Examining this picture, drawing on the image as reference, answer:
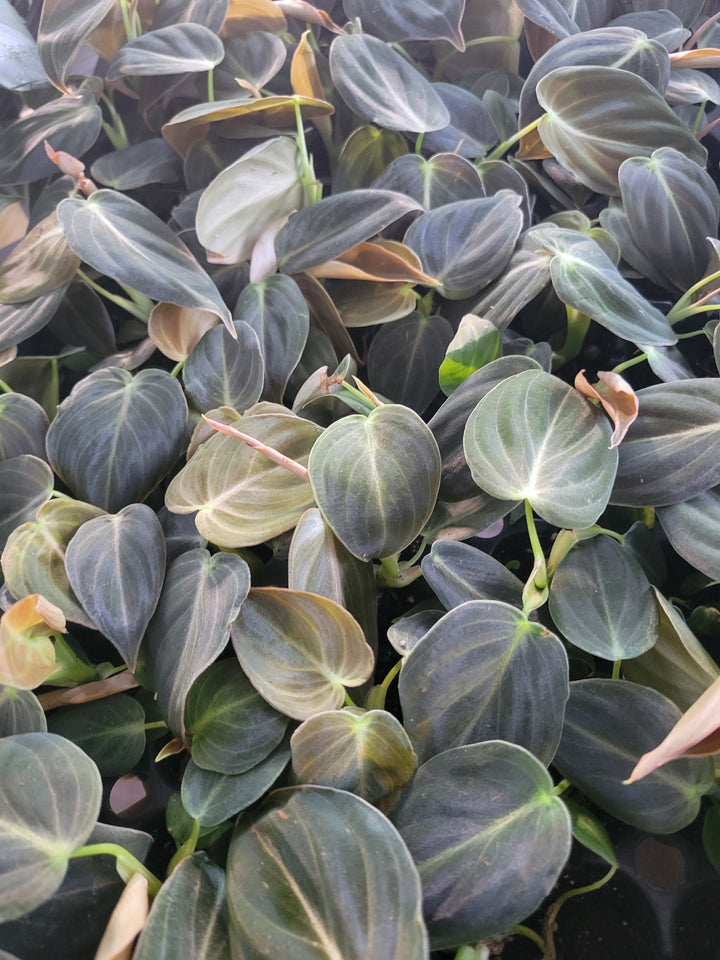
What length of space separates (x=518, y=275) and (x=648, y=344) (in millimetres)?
147

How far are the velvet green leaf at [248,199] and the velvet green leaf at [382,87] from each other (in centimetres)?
10

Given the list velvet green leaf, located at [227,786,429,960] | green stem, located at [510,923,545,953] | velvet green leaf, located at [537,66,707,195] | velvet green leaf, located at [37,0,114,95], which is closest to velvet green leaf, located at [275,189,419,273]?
velvet green leaf, located at [537,66,707,195]

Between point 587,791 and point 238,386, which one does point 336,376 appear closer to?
point 238,386

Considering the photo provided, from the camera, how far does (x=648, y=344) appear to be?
0.63 meters

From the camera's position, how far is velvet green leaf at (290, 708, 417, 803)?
0.46 metres

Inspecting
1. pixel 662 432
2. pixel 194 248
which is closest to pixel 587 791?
pixel 662 432

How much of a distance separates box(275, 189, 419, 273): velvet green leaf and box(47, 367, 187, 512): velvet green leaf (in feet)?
0.66

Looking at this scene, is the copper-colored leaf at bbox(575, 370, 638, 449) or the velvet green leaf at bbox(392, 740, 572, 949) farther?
the copper-colored leaf at bbox(575, 370, 638, 449)

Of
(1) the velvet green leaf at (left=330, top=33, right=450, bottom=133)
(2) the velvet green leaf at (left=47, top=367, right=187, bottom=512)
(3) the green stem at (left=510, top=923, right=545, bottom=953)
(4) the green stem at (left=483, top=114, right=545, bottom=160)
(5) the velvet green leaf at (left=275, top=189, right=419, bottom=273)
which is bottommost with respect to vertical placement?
(3) the green stem at (left=510, top=923, right=545, bottom=953)

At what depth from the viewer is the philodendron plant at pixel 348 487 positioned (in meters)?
0.43

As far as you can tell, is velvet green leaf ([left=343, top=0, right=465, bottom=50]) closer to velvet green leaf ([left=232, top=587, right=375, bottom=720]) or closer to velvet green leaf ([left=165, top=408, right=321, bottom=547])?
velvet green leaf ([left=165, top=408, right=321, bottom=547])

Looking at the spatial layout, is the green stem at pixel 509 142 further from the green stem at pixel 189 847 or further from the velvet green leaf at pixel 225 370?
the green stem at pixel 189 847

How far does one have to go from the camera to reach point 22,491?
25.1 inches

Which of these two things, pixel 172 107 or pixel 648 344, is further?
pixel 172 107
